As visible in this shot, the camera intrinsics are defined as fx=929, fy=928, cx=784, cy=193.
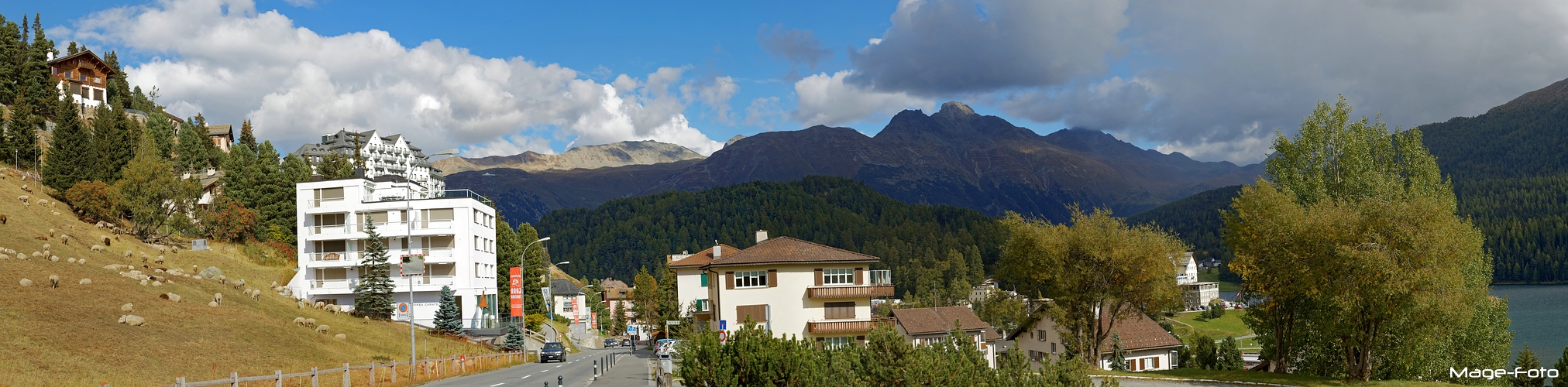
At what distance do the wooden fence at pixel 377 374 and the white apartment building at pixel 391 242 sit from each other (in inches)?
950

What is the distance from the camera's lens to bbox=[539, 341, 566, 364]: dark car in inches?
2336

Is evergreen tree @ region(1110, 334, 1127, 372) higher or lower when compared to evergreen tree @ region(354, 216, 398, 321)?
lower

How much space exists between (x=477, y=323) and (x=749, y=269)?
27024 millimetres

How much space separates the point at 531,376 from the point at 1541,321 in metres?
123

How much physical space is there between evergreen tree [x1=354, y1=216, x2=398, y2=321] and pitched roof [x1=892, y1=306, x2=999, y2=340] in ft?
118

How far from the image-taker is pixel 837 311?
57.8 m

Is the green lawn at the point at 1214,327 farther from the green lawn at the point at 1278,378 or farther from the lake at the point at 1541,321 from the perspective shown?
the green lawn at the point at 1278,378

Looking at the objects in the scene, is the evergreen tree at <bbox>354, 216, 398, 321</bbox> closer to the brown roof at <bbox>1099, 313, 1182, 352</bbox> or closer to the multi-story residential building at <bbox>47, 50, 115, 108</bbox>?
the multi-story residential building at <bbox>47, 50, 115, 108</bbox>

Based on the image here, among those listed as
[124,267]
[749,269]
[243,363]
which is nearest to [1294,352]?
[749,269]

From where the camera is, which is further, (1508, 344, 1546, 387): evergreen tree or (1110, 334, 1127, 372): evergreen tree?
(1110, 334, 1127, 372): evergreen tree

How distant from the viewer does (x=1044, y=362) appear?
14.5 meters

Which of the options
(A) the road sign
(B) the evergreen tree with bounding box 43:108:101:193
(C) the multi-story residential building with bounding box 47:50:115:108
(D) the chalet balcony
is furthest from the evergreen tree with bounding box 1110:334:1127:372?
(C) the multi-story residential building with bounding box 47:50:115:108

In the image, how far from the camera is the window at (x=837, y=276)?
57.9m

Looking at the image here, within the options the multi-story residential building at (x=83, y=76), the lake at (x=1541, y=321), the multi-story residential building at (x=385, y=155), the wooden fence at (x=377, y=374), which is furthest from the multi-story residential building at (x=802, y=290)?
the multi-story residential building at (x=385, y=155)
